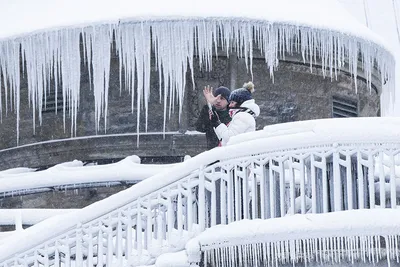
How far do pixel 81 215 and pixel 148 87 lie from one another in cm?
789

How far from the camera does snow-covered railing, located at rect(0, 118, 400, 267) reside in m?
15.8

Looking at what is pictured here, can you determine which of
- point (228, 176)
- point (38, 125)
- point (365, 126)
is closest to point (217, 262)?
point (228, 176)

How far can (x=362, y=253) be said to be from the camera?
50.8ft

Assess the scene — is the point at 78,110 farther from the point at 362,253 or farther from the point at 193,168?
the point at 362,253

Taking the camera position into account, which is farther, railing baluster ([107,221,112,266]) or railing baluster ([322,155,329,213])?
railing baluster ([107,221,112,266])

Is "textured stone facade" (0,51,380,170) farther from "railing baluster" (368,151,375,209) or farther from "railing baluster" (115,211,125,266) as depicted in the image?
"railing baluster" (368,151,375,209)

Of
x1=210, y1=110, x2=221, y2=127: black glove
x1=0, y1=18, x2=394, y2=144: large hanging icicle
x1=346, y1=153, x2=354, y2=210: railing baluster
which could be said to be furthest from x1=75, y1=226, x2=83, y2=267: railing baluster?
x1=0, y1=18, x2=394, y2=144: large hanging icicle

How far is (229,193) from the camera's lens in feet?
53.5

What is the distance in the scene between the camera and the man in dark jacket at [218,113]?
18375 mm

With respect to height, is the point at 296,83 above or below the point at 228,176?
above

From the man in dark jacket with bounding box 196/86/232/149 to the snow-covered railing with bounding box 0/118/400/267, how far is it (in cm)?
176

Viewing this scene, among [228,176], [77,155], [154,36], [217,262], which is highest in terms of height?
[154,36]

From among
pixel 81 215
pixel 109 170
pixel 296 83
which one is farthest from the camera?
pixel 296 83

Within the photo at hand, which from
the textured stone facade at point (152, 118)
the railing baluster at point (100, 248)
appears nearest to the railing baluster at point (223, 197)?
the railing baluster at point (100, 248)
